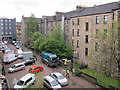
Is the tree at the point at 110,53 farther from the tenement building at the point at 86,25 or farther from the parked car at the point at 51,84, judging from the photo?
the parked car at the point at 51,84

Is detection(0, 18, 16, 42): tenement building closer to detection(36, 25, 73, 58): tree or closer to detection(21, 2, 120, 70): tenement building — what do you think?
detection(21, 2, 120, 70): tenement building

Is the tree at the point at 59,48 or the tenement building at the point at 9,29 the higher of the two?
the tenement building at the point at 9,29

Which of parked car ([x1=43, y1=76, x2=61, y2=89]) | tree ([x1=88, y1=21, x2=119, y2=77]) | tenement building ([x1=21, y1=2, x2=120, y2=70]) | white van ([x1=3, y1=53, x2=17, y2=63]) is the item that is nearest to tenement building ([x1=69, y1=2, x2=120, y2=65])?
tenement building ([x1=21, y1=2, x2=120, y2=70])

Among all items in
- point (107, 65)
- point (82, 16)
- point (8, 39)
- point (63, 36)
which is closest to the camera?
point (107, 65)

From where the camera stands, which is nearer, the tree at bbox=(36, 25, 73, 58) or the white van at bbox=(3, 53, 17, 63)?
the tree at bbox=(36, 25, 73, 58)

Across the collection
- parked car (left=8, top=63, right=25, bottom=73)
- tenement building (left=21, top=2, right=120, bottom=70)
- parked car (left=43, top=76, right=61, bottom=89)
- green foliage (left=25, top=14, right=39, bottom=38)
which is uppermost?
green foliage (left=25, top=14, right=39, bottom=38)

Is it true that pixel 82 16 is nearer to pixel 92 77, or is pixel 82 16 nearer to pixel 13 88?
pixel 92 77

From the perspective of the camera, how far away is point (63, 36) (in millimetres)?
39188

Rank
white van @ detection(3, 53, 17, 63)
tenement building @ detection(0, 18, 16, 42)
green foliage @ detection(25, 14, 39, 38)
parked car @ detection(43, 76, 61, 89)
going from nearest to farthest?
1. parked car @ detection(43, 76, 61, 89)
2. white van @ detection(3, 53, 17, 63)
3. green foliage @ detection(25, 14, 39, 38)
4. tenement building @ detection(0, 18, 16, 42)

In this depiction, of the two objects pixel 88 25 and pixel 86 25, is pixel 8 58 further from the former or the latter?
pixel 88 25

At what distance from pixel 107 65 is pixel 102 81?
149 inches

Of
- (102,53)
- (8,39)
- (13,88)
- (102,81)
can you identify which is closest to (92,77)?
(102,81)

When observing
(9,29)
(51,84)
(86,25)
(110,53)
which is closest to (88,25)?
(86,25)

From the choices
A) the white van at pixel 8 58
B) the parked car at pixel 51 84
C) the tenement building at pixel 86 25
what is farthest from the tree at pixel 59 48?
the parked car at pixel 51 84
